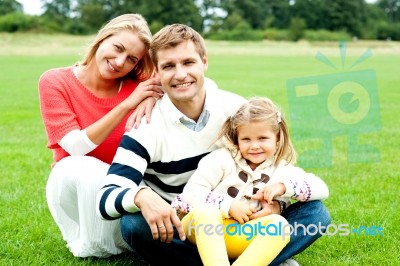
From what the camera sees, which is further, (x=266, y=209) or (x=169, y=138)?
(x=169, y=138)

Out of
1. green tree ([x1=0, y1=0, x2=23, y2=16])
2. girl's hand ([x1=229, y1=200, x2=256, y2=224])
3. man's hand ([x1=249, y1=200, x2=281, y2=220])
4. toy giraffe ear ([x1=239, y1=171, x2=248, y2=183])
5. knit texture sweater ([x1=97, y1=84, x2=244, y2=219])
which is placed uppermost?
knit texture sweater ([x1=97, y1=84, x2=244, y2=219])

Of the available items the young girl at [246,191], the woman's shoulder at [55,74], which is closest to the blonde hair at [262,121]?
the young girl at [246,191]

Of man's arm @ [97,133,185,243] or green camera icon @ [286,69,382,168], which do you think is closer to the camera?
man's arm @ [97,133,185,243]

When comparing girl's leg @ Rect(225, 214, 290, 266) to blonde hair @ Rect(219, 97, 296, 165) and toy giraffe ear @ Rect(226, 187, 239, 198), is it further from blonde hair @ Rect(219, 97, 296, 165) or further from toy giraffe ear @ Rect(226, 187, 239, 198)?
blonde hair @ Rect(219, 97, 296, 165)

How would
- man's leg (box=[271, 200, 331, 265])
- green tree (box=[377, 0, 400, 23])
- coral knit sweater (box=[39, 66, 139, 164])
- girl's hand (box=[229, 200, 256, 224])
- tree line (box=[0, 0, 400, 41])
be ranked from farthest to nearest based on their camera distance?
1. green tree (box=[377, 0, 400, 23])
2. tree line (box=[0, 0, 400, 41])
3. coral knit sweater (box=[39, 66, 139, 164])
4. man's leg (box=[271, 200, 331, 265])
5. girl's hand (box=[229, 200, 256, 224])

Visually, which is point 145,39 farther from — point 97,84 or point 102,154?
point 102,154

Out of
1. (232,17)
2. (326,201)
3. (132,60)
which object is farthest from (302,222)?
(232,17)

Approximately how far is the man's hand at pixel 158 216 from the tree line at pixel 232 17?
52243mm

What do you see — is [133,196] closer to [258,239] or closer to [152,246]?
[152,246]

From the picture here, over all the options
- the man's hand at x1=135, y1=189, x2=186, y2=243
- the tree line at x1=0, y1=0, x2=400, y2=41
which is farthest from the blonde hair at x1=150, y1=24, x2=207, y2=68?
the tree line at x1=0, y1=0, x2=400, y2=41

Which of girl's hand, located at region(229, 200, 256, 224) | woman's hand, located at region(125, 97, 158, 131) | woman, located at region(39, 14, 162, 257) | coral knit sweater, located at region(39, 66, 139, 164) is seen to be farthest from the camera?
coral knit sweater, located at region(39, 66, 139, 164)

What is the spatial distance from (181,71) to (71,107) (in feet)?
2.63

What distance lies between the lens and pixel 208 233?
2.81 meters

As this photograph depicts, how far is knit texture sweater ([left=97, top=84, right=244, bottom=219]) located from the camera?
9.78 ft
